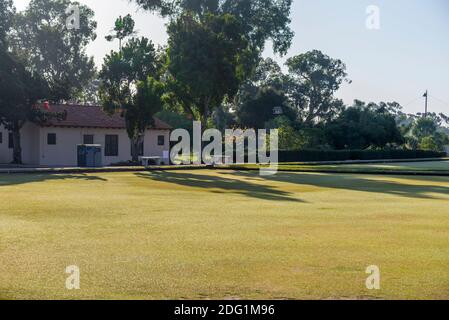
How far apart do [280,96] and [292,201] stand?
2271 inches

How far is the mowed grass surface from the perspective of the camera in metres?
7.14

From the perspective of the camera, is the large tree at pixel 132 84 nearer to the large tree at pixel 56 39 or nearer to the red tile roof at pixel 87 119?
the red tile roof at pixel 87 119

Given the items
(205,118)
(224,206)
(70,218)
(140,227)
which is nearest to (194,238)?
(140,227)

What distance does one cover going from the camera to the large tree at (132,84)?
43.2 metres

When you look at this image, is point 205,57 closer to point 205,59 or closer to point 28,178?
point 205,59

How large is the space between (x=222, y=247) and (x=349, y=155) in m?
53.9

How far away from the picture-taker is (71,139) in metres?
47.1

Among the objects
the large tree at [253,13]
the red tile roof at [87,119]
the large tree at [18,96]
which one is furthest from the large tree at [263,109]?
the large tree at [18,96]

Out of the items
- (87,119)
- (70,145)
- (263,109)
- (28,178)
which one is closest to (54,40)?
(263,109)

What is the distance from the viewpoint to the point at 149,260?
8781mm

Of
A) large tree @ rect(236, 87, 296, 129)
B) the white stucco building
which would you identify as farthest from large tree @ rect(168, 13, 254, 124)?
large tree @ rect(236, 87, 296, 129)

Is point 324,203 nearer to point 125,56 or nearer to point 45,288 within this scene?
point 45,288

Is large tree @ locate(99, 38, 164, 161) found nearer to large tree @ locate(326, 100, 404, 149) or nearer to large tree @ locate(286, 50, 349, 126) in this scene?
large tree @ locate(326, 100, 404, 149)

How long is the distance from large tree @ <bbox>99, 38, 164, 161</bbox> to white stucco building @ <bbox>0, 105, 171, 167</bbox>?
4.11 metres
